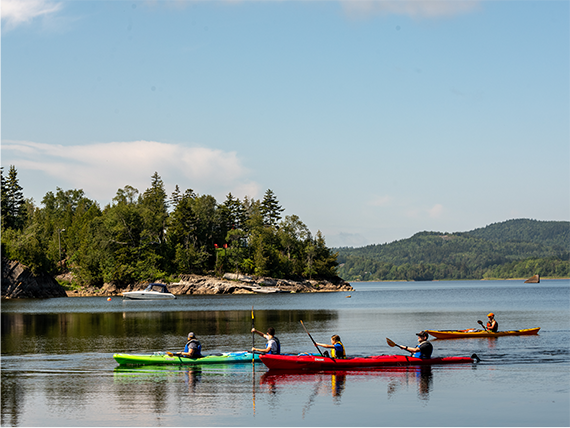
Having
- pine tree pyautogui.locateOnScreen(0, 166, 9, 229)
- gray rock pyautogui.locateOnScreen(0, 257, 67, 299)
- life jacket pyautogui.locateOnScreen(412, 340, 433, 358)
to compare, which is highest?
pine tree pyautogui.locateOnScreen(0, 166, 9, 229)

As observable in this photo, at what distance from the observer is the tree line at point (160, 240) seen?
5217 inches

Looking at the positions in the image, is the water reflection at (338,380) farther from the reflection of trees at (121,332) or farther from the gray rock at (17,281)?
the gray rock at (17,281)

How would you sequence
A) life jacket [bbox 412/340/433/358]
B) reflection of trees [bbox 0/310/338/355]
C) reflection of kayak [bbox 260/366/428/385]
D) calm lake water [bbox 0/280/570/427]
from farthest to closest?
1. reflection of trees [bbox 0/310/338/355]
2. life jacket [bbox 412/340/433/358]
3. reflection of kayak [bbox 260/366/428/385]
4. calm lake water [bbox 0/280/570/427]

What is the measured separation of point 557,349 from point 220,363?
19.4 metres

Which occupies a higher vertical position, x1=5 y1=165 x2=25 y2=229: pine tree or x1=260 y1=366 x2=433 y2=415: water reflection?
x1=5 y1=165 x2=25 y2=229: pine tree

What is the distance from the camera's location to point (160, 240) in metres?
147

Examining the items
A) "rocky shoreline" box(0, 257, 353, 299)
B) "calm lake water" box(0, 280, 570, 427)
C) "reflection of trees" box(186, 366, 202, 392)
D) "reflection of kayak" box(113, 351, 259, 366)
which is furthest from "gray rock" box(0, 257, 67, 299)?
"reflection of trees" box(186, 366, 202, 392)

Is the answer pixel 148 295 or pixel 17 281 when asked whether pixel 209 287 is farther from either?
pixel 17 281

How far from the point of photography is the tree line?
132500 millimetres

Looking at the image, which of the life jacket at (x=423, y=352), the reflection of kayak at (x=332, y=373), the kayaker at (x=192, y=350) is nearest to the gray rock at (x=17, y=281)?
the kayaker at (x=192, y=350)

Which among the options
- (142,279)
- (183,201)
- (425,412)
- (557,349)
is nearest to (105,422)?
(425,412)

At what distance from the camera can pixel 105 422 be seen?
17312 mm

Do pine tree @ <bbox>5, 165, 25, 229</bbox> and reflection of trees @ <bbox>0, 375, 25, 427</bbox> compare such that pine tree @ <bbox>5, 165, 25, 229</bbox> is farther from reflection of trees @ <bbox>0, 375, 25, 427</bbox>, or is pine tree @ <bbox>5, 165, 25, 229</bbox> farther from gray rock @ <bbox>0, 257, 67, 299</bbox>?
reflection of trees @ <bbox>0, 375, 25, 427</bbox>

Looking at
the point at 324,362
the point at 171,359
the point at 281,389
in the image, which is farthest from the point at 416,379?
the point at 171,359
